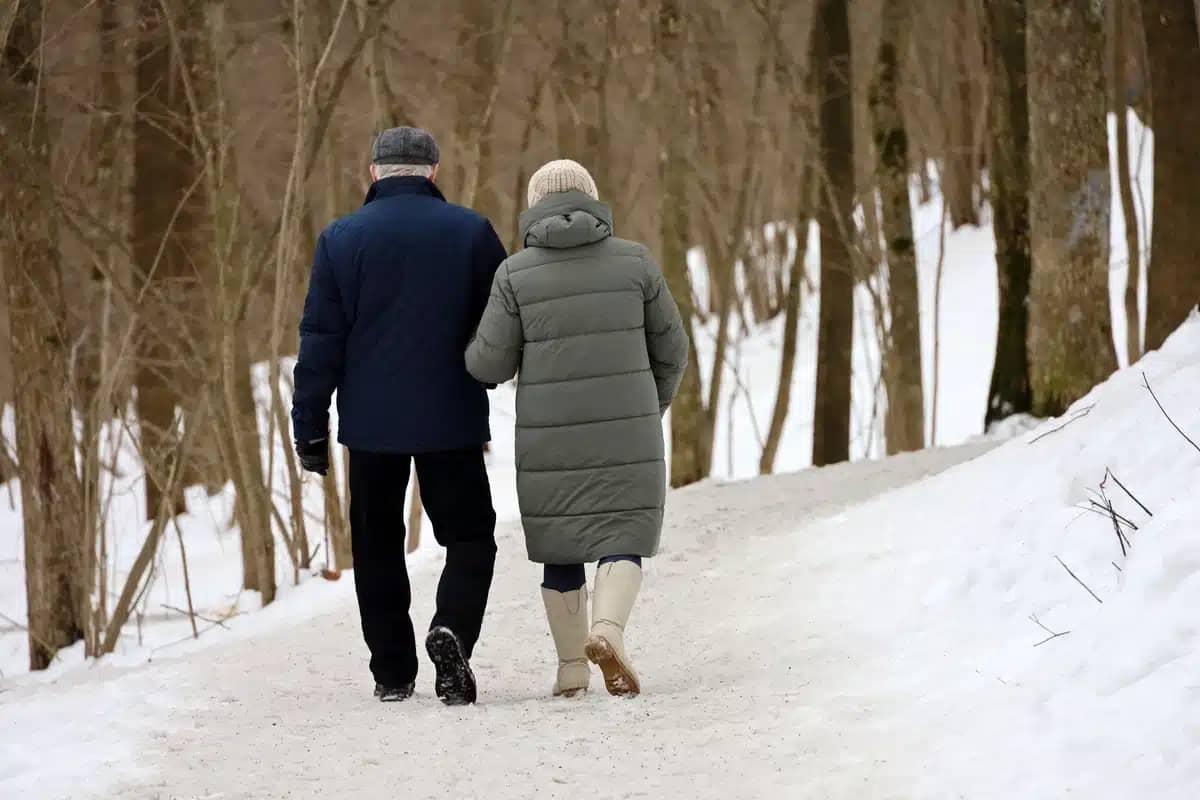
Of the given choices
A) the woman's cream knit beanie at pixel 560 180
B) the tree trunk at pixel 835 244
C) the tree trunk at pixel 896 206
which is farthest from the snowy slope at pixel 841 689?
the tree trunk at pixel 835 244

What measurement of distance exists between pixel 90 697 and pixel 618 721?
202 cm

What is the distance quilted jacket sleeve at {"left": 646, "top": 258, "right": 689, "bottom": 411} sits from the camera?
536 centimetres

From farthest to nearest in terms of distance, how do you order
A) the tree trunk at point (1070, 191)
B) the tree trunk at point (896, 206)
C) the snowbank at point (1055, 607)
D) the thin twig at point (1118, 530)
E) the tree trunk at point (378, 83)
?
the tree trunk at point (896, 206)
the tree trunk at point (378, 83)
the tree trunk at point (1070, 191)
the thin twig at point (1118, 530)
the snowbank at point (1055, 607)

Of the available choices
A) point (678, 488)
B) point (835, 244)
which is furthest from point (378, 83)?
point (835, 244)

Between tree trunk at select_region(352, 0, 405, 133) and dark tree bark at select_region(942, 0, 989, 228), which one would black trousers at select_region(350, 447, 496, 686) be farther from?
dark tree bark at select_region(942, 0, 989, 228)

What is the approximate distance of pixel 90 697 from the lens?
5.46m

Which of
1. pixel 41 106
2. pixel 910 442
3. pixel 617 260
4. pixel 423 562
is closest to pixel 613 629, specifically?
pixel 617 260

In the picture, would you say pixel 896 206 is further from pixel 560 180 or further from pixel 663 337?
pixel 560 180

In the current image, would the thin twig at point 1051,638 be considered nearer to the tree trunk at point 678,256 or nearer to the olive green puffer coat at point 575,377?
the olive green puffer coat at point 575,377

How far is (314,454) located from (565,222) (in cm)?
120

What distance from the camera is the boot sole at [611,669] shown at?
5066mm

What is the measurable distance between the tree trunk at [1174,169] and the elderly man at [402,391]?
5.35 meters

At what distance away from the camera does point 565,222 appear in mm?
5230

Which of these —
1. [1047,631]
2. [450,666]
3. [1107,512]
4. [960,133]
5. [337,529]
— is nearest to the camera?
[1047,631]
